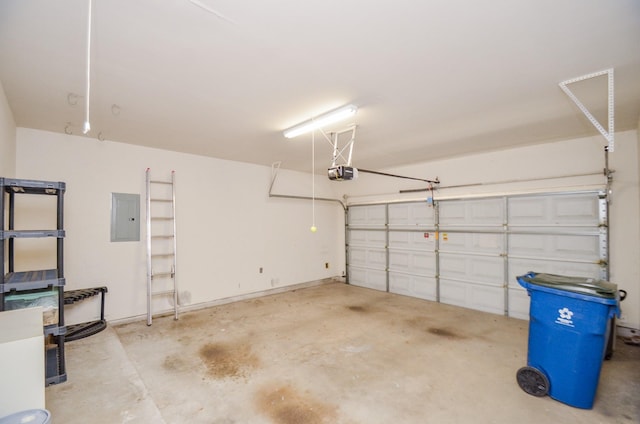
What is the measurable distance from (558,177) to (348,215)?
406 centimetres

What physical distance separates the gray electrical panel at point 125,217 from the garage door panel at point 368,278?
4532mm

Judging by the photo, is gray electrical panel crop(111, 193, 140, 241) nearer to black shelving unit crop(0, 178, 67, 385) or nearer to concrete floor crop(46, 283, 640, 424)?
concrete floor crop(46, 283, 640, 424)

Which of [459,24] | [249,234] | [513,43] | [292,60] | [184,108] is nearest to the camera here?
[459,24]

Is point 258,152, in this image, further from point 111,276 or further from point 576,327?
point 576,327

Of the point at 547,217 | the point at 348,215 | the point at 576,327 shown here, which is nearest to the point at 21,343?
the point at 576,327

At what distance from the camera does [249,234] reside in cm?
563

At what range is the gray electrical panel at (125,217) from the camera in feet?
13.6

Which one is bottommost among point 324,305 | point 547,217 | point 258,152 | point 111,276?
point 324,305

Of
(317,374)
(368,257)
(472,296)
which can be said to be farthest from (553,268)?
(317,374)

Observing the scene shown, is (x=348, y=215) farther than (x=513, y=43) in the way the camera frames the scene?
Yes

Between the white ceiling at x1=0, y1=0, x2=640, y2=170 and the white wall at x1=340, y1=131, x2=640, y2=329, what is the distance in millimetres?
440

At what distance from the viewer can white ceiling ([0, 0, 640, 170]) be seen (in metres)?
1.62

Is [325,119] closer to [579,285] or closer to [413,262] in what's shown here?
[579,285]

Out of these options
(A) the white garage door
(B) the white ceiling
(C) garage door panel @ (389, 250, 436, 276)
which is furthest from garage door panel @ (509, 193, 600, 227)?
(C) garage door panel @ (389, 250, 436, 276)
